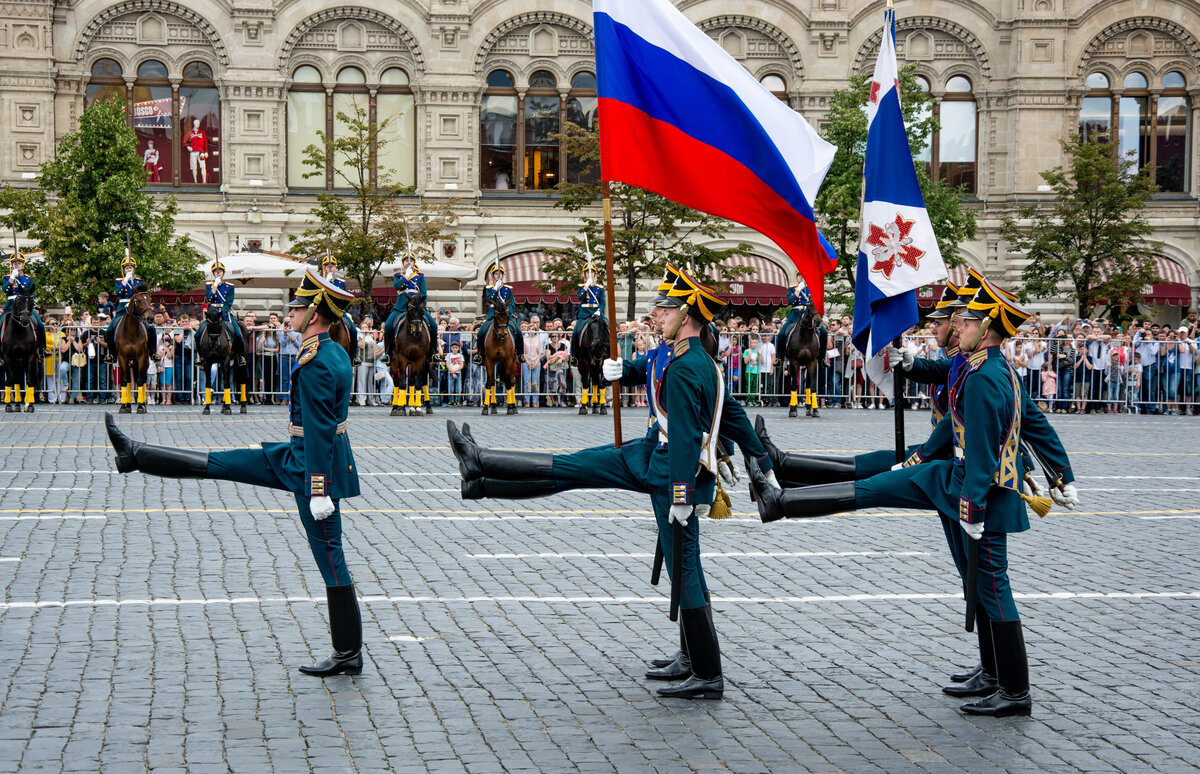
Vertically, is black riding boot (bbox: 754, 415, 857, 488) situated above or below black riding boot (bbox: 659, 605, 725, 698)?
above

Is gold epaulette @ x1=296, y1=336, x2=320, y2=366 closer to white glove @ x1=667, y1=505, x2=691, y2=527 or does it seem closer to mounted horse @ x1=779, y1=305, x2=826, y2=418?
white glove @ x1=667, y1=505, x2=691, y2=527

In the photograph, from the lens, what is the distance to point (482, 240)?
40625 millimetres

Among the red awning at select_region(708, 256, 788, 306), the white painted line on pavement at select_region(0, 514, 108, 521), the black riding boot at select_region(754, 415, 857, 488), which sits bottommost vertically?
the white painted line on pavement at select_region(0, 514, 108, 521)

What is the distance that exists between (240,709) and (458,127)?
117ft

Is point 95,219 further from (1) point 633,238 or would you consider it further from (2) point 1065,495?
(2) point 1065,495

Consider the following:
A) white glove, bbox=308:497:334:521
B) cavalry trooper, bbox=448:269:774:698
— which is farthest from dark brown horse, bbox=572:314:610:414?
white glove, bbox=308:497:334:521

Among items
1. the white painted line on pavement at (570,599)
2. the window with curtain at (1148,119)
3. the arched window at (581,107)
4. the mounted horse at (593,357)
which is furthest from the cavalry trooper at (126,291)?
the window with curtain at (1148,119)

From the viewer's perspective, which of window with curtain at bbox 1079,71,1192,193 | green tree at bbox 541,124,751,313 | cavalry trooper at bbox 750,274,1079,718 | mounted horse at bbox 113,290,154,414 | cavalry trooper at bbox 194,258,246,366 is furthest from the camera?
window with curtain at bbox 1079,71,1192,193

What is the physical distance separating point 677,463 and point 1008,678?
1829 mm

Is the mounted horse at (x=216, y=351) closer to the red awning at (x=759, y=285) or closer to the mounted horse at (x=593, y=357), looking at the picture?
the mounted horse at (x=593, y=357)

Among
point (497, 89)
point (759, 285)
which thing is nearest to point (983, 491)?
point (759, 285)

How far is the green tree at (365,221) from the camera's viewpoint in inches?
1346

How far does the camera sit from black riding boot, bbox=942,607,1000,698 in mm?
6832

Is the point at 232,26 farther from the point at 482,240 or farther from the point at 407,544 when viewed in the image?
the point at 407,544
